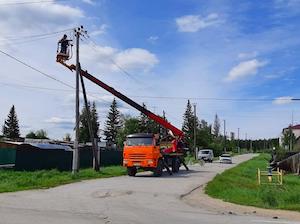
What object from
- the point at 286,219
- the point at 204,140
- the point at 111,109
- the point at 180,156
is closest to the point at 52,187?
the point at 286,219

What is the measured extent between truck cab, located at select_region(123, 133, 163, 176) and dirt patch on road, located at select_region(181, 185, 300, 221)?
10.3m

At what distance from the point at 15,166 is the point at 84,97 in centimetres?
622

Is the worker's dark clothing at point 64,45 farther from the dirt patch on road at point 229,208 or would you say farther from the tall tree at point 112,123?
the tall tree at point 112,123

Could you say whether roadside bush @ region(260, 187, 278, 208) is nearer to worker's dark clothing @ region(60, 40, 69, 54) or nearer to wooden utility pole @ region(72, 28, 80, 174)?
wooden utility pole @ region(72, 28, 80, 174)

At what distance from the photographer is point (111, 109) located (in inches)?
5330

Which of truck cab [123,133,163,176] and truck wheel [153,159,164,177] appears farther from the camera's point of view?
truck wheel [153,159,164,177]

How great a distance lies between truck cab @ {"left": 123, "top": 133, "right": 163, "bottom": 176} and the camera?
29203mm

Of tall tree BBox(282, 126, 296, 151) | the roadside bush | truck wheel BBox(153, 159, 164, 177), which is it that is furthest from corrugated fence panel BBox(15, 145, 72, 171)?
tall tree BBox(282, 126, 296, 151)

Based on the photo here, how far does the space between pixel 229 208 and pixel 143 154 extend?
1442 cm

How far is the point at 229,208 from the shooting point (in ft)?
49.8

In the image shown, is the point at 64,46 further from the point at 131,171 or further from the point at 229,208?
the point at 229,208

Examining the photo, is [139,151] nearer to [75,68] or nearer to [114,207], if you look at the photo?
[75,68]

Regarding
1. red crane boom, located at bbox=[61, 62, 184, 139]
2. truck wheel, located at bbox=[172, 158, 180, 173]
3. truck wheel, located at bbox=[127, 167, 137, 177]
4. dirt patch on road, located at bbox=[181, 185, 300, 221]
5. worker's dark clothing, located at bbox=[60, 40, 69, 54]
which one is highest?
worker's dark clothing, located at bbox=[60, 40, 69, 54]

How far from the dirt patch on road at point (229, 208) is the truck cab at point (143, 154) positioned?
33.7 feet
